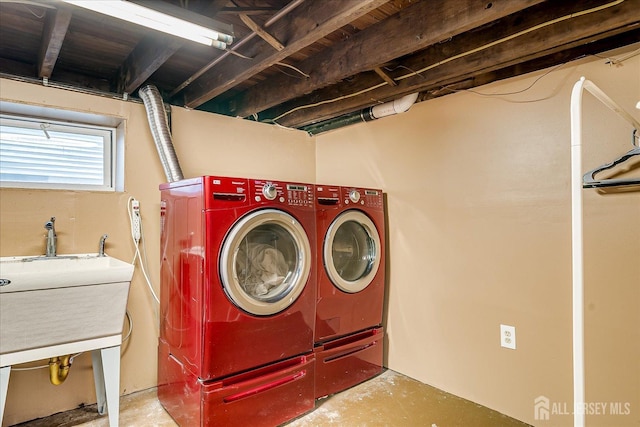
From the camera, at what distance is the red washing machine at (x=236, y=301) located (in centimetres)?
178

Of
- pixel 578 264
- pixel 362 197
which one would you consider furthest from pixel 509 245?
pixel 578 264

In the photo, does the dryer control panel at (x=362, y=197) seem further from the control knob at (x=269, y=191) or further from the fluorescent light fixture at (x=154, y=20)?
the fluorescent light fixture at (x=154, y=20)

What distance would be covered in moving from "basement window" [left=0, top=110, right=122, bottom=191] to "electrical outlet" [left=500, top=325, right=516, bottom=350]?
2634 mm

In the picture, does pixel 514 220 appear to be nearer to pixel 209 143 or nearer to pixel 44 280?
pixel 209 143

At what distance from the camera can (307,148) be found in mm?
3332

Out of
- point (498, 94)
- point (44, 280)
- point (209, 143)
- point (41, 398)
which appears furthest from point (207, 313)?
point (498, 94)

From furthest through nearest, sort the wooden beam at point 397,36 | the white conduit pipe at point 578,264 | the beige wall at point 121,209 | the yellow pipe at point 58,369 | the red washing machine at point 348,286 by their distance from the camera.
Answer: the red washing machine at point 348,286 → the beige wall at point 121,209 → the yellow pipe at point 58,369 → the wooden beam at point 397,36 → the white conduit pipe at point 578,264

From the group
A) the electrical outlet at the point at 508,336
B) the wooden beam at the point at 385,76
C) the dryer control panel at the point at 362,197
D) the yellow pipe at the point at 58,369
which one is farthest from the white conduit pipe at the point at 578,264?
the yellow pipe at the point at 58,369

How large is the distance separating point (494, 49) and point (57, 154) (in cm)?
269

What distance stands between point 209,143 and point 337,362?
1846 millimetres

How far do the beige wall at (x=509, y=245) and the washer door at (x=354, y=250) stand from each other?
0.76 ft

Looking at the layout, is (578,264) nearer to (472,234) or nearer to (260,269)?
(472,234)

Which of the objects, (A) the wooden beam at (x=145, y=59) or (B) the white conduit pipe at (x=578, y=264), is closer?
(B) the white conduit pipe at (x=578, y=264)

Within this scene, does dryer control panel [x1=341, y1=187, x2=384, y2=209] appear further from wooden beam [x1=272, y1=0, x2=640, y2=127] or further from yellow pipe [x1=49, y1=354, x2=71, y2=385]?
yellow pipe [x1=49, y1=354, x2=71, y2=385]
